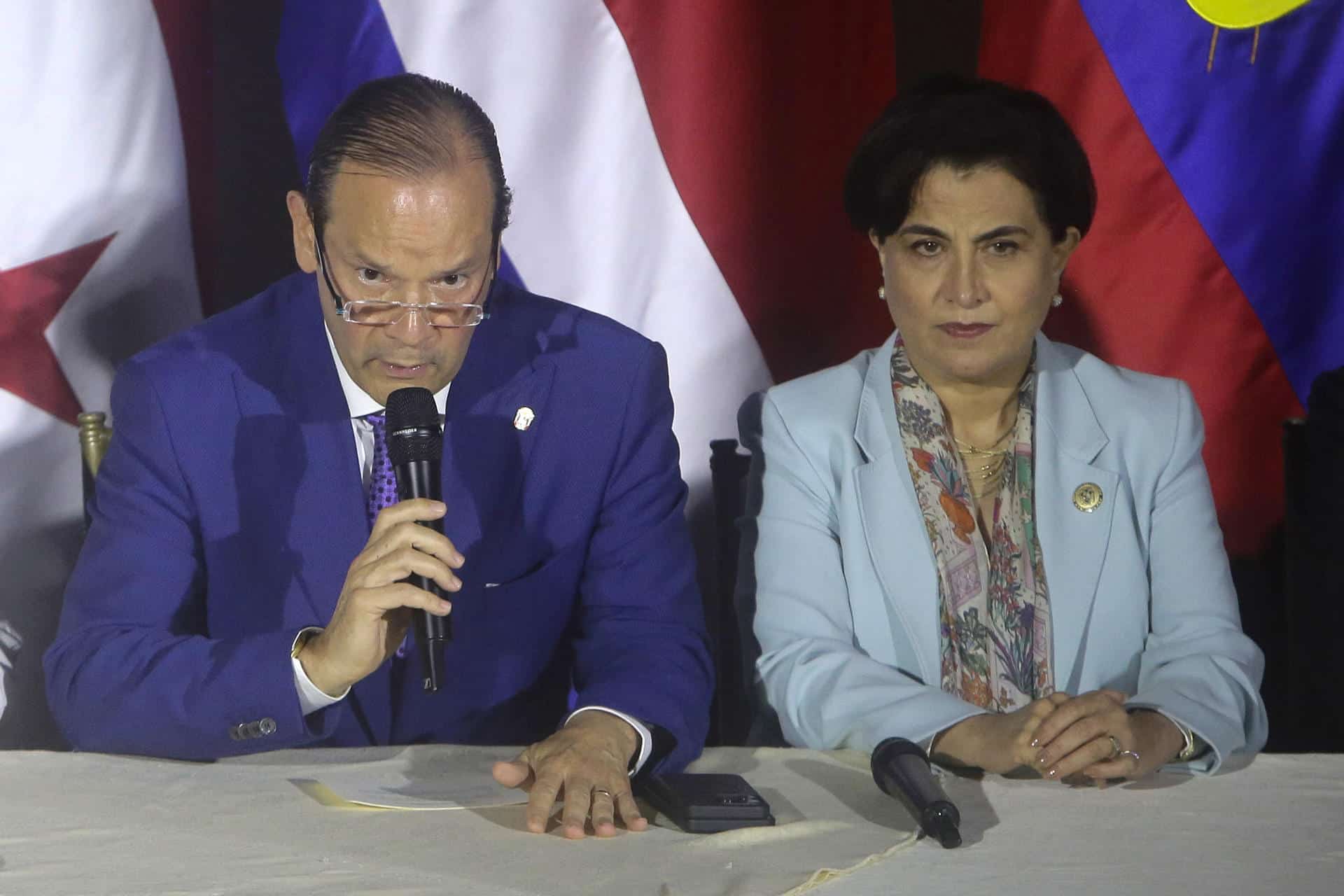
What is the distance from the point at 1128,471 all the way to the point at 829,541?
469 mm

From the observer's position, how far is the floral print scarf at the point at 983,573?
88.2 inches

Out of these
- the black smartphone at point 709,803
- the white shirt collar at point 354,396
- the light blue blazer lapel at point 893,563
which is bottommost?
the black smartphone at point 709,803

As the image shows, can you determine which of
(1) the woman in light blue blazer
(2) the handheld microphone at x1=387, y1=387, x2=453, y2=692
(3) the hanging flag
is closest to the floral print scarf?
(1) the woman in light blue blazer

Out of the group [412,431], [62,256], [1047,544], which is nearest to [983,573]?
[1047,544]

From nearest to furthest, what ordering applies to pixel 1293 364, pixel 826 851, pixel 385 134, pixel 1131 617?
pixel 826 851 → pixel 385 134 → pixel 1131 617 → pixel 1293 364

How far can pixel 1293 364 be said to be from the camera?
276cm

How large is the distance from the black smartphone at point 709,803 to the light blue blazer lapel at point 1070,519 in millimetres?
834

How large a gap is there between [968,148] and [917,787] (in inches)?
44.2

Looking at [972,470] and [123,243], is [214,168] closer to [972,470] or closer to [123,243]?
[123,243]

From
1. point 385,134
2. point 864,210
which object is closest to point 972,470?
point 864,210

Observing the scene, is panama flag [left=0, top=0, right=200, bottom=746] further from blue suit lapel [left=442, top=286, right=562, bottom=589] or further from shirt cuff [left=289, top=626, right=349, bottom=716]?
shirt cuff [left=289, top=626, right=349, bottom=716]

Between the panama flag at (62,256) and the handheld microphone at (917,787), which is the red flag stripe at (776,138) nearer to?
the panama flag at (62,256)

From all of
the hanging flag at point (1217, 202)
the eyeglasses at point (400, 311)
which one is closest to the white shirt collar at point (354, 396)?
the eyeglasses at point (400, 311)

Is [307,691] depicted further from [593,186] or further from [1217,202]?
[1217,202]
